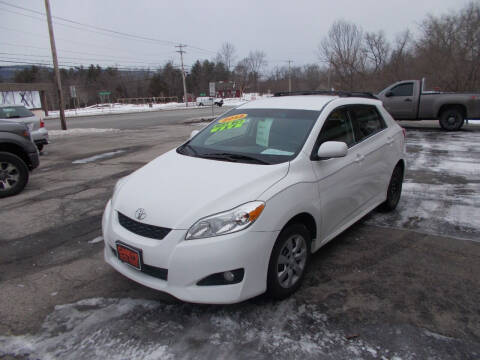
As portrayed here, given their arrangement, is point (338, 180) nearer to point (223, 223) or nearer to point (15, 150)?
point (223, 223)

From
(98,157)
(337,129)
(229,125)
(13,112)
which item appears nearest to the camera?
(337,129)

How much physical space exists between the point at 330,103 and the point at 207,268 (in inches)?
90.6

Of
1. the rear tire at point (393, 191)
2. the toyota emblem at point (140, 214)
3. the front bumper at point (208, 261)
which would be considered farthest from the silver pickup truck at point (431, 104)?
the toyota emblem at point (140, 214)

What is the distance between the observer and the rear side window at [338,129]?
364cm

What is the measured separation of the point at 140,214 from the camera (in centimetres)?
283

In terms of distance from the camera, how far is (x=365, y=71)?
34.9 metres

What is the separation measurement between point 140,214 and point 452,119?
14280 mm

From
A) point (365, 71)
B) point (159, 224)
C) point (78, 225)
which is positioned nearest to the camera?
point (159, 224)

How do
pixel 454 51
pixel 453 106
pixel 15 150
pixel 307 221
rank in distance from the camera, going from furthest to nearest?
pixel 454 51 → pixel 453 106 → pixel 15 150 → pixel 307 221

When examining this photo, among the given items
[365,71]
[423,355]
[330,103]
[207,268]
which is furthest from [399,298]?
[365,71]

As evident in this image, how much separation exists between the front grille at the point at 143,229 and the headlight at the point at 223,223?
218 millimetres

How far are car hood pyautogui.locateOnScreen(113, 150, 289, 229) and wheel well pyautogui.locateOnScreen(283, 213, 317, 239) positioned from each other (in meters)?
0.37

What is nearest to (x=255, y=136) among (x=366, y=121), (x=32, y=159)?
(x=366, y=121)

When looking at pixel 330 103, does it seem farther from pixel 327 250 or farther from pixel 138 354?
pixel 138 354
